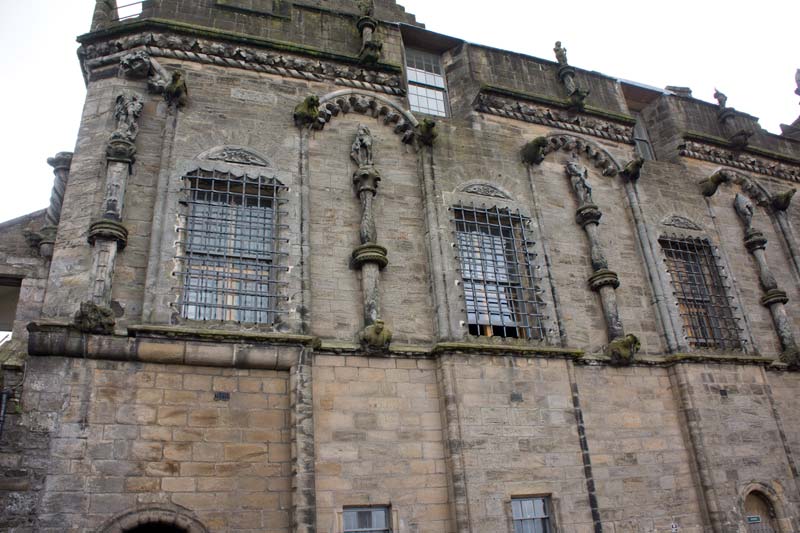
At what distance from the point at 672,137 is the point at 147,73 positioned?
11.2 meters

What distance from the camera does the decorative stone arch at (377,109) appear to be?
10.7 meters

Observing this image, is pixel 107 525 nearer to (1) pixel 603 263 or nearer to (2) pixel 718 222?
(1) pixel 603 263

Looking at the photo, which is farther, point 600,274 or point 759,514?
point 600,274

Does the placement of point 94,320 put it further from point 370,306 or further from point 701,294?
point 701,294

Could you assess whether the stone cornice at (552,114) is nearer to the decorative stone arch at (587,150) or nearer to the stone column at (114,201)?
the decorative stone arch at (587,150)

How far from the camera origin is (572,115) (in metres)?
12.6

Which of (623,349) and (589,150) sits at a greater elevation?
(589,150)

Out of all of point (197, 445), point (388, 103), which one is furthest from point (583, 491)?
point (388, 103)

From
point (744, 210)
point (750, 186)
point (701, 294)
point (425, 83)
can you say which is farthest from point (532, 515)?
point (750, 186)

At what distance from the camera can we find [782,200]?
13742 millimetres

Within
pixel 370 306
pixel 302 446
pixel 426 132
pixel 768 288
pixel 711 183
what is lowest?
pixel 302 446

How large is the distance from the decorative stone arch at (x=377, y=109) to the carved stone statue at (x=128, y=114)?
A: 304 cm

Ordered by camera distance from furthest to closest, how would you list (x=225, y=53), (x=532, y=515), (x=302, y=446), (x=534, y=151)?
1. (x=534, y=151)
2. (x=225, y=53)
3. (x=532, y=515)
4. (x=302, y=446)

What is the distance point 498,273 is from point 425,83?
466 centimetres
